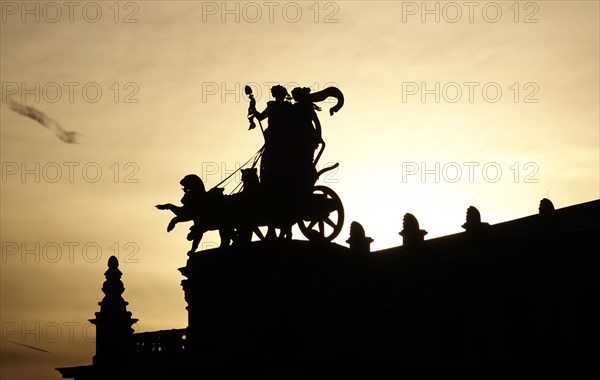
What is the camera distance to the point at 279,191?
51781 mm

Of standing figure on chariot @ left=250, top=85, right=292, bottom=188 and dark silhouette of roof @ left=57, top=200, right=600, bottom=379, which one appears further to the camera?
standing figure on chariot @ left=250, top=85, right=292, bottom=188

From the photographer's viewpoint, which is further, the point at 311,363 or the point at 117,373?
the point at 117,373

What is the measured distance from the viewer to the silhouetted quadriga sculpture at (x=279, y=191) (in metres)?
51.6

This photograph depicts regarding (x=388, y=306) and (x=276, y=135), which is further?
(x=388, y=306)

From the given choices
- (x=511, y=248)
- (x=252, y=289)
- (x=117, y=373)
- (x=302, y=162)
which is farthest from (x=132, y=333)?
(x=511, y=248)

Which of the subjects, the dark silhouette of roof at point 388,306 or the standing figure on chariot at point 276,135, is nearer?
the dark silhouette of roof at point 388,306

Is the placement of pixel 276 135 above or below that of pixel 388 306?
above

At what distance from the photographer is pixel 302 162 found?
52.2 m

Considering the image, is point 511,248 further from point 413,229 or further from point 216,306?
point 216,306

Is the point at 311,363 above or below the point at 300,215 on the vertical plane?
below

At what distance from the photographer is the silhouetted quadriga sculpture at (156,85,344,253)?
169 feet

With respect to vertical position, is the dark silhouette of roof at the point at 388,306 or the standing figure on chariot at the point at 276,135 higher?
the standing figure on chariot at the point at 276,135

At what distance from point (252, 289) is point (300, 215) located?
347cm

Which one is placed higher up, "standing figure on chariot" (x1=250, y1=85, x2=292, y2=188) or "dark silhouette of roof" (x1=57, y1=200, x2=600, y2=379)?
"standing figure on chariot" (x1=250, y1=85, x2=292, y2=188)
